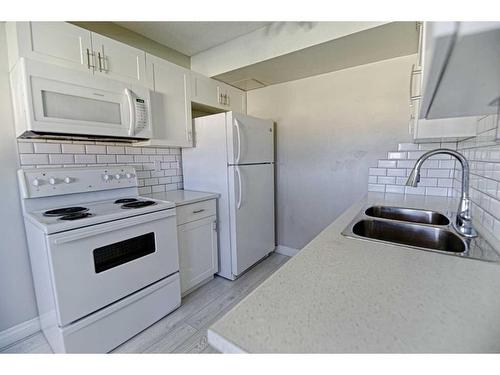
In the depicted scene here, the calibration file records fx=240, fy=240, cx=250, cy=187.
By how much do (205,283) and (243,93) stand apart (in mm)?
2238

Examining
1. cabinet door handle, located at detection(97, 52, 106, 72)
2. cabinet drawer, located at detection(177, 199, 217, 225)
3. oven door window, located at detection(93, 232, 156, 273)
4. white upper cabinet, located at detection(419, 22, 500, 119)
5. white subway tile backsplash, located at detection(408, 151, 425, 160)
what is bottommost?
oven door window, located at detection(93, 232, 156, 273)

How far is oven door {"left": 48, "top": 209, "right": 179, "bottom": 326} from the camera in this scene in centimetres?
130

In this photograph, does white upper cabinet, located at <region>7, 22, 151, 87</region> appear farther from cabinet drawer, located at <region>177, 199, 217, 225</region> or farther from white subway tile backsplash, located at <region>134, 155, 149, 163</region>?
cabinet drawer, located at <region>177, 199, 217, 225</region>

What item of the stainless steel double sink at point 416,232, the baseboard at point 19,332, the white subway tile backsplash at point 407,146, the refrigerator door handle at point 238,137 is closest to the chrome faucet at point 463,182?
the stainless steel double sink at point 416,232

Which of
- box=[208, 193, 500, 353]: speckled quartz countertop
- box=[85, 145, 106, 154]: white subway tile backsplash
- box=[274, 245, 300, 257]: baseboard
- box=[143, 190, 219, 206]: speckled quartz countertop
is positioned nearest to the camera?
box=[208, 193, 500, 353]: speckled quartz countertop

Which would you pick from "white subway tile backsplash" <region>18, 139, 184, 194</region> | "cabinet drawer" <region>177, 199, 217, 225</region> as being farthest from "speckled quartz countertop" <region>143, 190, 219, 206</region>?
"white subway tile backsplash" <region>18, 139, 184, 194</region>

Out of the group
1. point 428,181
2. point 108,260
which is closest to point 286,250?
point 428,181

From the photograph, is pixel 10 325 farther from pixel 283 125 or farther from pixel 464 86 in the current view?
pixel 283 125

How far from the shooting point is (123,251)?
1558mm

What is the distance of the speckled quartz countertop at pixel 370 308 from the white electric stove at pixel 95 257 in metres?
1.21

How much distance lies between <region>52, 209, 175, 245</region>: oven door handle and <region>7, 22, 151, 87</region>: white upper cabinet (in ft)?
3.36

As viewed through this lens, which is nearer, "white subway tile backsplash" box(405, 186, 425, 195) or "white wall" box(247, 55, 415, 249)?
"white subway tile backsplash" box(405, 186, 425, 195)

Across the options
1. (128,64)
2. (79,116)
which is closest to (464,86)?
(79,116)

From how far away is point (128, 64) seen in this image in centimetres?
181
